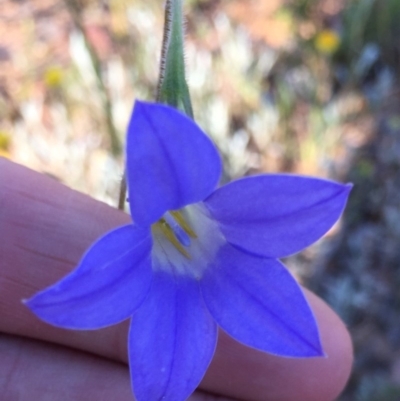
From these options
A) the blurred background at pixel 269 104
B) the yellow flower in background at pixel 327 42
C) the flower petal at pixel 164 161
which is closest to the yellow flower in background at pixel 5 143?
the blurred background at pixel 269 104

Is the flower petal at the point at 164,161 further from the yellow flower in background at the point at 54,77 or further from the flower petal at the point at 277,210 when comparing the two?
the yellow flower in background at the point at 54,77

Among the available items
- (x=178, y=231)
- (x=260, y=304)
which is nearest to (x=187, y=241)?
(x=178, y=231)

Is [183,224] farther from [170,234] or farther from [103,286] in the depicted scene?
[103,286]

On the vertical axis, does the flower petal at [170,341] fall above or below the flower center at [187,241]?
below

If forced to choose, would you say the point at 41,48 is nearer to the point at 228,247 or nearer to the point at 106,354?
Answer: the point at 106,354

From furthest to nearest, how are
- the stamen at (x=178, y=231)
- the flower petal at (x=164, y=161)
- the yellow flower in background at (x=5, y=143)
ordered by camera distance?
1. the yellow flower in background at (x=5, y=143)
2. the stamen at (x=178, y=231)
3. the flower petal at (x=164, y=161)

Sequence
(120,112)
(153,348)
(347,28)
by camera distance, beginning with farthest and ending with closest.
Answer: (347,28), (120,112), (153,348)

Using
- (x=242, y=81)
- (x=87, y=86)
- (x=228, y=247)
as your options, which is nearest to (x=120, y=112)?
(x=87, y=86)
